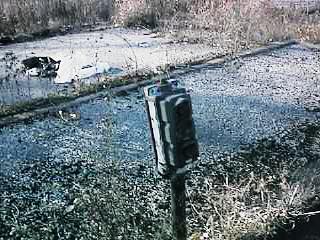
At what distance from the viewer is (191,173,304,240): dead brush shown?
2.86m

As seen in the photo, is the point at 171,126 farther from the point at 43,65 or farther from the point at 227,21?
the point at 227,21

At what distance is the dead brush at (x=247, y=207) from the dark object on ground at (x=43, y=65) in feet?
9.78

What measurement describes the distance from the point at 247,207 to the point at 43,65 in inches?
142

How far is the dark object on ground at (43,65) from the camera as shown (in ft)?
19.0

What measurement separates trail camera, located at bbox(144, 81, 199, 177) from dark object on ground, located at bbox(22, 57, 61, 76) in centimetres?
386

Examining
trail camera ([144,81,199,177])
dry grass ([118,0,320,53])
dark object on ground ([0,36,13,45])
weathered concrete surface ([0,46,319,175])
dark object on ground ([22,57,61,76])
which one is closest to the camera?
trail camera ([144,81,199,177])

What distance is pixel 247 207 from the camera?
123 inches

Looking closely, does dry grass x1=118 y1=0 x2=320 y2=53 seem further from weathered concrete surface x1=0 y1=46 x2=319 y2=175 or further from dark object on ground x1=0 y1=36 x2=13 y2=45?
dark object on ground x1=0 y1=36 x2=13 y2=45

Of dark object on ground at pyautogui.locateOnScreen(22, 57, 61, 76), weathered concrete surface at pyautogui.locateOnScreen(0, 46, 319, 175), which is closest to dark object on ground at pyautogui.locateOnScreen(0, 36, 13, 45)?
dark object on ground at pyautogui.locateOnScreen(22, 57, 61, 76)

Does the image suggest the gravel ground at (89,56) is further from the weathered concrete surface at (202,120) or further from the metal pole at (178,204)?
the metal pole at (178,204)

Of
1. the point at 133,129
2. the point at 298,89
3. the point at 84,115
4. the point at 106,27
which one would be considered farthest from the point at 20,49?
the point at 298,89

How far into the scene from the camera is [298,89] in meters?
5.24

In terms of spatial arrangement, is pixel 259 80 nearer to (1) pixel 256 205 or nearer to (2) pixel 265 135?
(2) pixel 265 135

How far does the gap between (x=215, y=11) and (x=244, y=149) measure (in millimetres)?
4068
